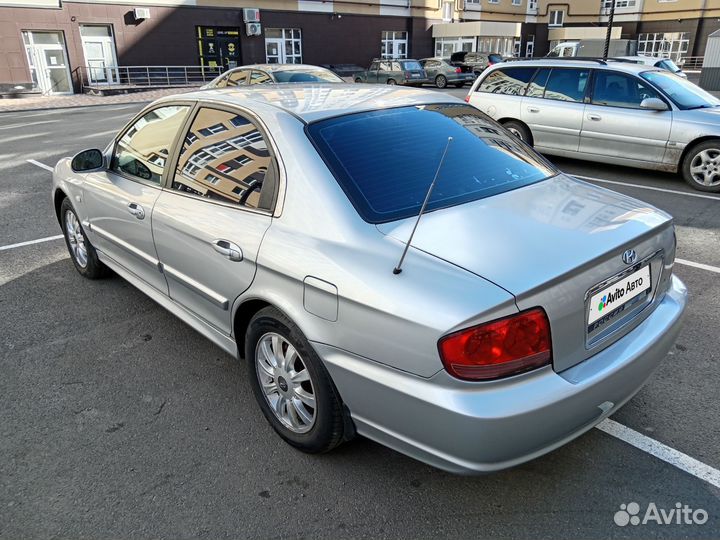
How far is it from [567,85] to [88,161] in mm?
6959

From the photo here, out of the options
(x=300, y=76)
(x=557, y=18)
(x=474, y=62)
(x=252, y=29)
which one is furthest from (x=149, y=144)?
(x=557, y=18)

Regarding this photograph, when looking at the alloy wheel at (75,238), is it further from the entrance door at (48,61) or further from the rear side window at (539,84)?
the entrance door at (48,61)

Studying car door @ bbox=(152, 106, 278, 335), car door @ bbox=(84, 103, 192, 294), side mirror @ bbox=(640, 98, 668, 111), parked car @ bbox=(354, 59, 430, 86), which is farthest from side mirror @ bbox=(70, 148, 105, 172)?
parked car @ bbox=(354, 59, 430, 86)

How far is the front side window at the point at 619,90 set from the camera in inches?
306

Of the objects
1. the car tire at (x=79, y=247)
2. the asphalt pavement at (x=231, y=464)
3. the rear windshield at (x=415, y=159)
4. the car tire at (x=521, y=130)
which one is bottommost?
the asphalt pavement at (x=231, y=464)

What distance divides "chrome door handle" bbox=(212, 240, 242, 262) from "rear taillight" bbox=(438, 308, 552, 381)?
3.91 feet

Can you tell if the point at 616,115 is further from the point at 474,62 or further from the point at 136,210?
the point at 474,62

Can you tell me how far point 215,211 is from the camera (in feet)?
9.75

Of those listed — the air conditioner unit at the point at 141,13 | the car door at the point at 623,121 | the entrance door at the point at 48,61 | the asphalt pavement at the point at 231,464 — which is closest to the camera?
the asphalt pavement at the point at 231,464

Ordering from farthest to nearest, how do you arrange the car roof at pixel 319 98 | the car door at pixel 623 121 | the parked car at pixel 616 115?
1. the car door at pixel 623 121
2. the parked car at pixel 616 115
3. the car roof at pixel 319 98

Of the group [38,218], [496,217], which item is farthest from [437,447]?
[38,218]

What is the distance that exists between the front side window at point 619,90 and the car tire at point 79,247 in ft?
22.7

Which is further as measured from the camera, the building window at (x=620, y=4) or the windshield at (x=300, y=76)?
the building window at (x=620, y=4)

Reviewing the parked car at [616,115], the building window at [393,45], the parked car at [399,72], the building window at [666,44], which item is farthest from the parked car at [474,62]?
the building window at [666,44]
